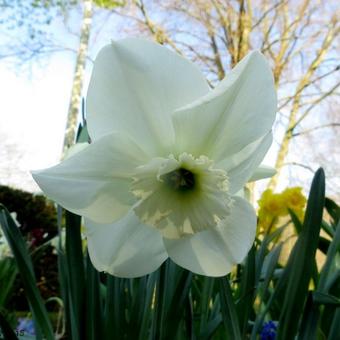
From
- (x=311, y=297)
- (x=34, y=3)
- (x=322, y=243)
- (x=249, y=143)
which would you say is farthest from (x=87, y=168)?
(x=34, y=3)

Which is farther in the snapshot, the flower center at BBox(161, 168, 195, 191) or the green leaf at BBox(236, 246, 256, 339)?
the green leaf at BBox(236, 246, 256, 339)

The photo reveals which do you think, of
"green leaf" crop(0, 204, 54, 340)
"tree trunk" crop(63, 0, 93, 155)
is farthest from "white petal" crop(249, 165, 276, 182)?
"tree trunk" crop(63, 0, 93, 155)

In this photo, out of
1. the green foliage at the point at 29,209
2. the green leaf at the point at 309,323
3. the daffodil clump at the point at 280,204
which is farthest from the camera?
the green foliage at the point at 29,209

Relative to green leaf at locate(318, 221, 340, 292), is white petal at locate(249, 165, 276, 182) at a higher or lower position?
higher

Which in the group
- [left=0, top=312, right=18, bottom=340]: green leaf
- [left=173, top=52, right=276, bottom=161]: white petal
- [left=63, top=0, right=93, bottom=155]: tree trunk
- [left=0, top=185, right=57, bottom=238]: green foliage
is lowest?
[left=0, top=185, right=57, bottom=238]: green foliage

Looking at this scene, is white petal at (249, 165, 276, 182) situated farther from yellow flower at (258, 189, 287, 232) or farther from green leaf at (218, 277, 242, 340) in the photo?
yellow flower at (258, 189, 287, 232)

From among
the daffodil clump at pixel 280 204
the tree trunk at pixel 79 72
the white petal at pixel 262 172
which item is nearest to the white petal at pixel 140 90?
the white petal at pixel 262 172

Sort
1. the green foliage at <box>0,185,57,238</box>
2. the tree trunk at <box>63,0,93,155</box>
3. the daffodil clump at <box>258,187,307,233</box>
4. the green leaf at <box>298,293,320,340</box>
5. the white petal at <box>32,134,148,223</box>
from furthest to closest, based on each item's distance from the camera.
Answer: the tree trunk at <box>63,0,93,155</box>, the green foliage at <box>0,185,57,238</box>, the daffodil clump at <box>258,187,307,233</box>, the green leaf at <box>298,293,320,340</box>, the white petal at <box>32,134,148,223</box>

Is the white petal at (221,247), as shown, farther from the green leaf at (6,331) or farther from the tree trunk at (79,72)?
the tree trunk at (79,72)
